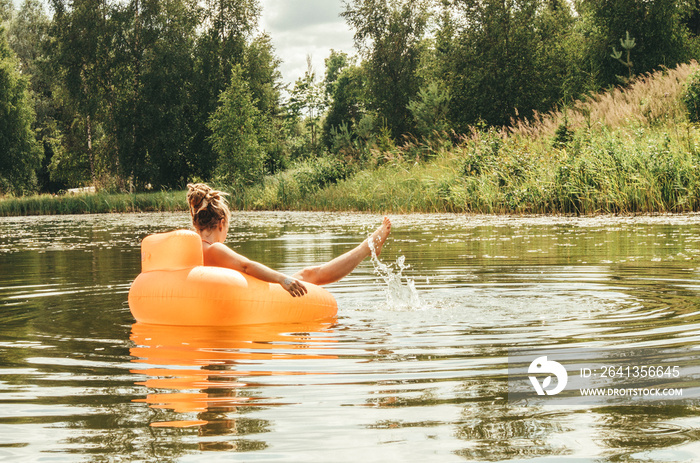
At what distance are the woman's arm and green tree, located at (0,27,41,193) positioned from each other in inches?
1475

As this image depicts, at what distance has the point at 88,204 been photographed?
101 feet

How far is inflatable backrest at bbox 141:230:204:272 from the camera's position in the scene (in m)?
5.32

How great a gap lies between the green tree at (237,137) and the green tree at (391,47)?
12244 mm

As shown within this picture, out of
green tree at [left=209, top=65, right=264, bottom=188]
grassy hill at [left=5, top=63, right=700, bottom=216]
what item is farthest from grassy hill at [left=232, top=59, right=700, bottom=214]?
green tree at [left=209, top=65, right=264, bottom=188]

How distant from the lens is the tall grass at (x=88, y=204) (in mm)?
29500

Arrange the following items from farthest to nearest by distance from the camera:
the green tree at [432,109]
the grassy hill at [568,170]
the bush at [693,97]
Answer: the green tree at [432,109]
the bush at [693,97]
the grassy hill at [568,170]

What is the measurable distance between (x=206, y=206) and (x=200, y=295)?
0.75 m

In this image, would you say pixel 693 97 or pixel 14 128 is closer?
pixel 693 97

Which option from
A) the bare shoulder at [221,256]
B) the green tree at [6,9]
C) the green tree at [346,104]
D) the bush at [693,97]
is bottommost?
the bare shoulder at [221,256]

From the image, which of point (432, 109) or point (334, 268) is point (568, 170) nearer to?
point (334, 268)

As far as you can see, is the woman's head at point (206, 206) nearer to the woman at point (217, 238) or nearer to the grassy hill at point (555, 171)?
the woman at point (217, 238)

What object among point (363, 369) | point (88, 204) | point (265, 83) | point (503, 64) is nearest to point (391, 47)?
point (265, 83)

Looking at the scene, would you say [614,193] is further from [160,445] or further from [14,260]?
[160,445]

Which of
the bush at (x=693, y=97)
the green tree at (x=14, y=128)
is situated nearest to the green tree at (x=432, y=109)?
the bush at (x=693, y=97)
